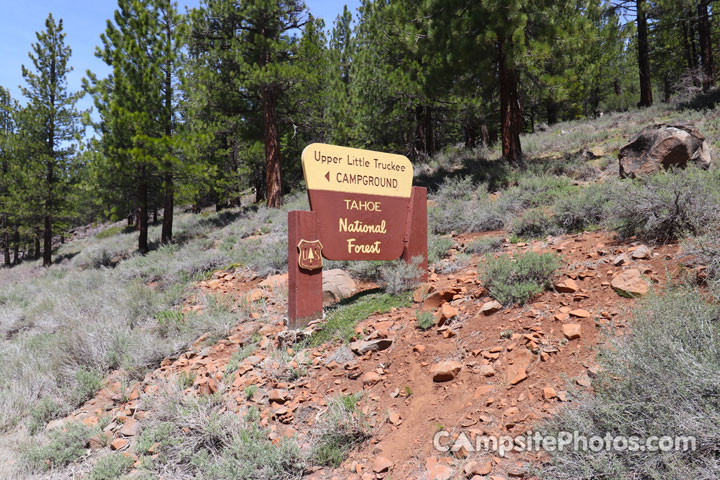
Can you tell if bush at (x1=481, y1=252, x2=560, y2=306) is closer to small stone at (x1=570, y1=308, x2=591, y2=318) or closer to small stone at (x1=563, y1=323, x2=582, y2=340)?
small stone at (x1=570, y1=308, x2=591, y2=318)

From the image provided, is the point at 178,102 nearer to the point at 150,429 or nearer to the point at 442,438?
the point at 150,429

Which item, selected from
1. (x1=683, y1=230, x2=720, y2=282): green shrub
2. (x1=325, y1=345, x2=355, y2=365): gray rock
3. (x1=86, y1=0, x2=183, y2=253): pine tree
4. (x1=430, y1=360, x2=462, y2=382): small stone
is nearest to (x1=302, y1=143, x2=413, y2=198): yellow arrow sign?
(x1=325, y1=345, x2=355, y2=365): gray rock

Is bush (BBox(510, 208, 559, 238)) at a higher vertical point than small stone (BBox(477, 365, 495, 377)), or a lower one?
A: higher

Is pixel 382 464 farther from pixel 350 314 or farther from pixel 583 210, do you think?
pixel 583 210

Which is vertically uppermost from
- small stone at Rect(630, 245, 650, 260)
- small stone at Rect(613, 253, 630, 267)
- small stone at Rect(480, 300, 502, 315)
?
small stone at Rect(630, 245, 650, 260)

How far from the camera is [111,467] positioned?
302 centimetres

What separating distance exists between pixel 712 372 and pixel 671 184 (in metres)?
3.32

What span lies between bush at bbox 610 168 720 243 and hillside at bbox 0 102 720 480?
0.07 ft

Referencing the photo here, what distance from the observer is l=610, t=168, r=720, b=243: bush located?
4.06 m

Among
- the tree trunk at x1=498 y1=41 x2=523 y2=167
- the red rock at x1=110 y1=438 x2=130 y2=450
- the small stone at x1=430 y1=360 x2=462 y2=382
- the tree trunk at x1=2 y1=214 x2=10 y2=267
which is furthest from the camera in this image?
the tree trunk at x1=2 y1=214 x2=10 y2=267

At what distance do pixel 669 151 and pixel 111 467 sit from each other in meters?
8.97

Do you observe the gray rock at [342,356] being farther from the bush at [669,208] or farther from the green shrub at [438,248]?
the bush at [669,208]

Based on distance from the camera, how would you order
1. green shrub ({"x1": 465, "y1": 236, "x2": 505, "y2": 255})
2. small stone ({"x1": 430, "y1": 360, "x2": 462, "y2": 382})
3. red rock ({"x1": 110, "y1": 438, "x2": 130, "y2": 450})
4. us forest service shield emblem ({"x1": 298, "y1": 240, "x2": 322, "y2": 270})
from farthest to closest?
green shrub ({"x1": 465, "y1": 236, "x2": 505, "y2": 255}) < us forest service shield emblem ({"x1": 298, "y1": 240, "x2": 322, "y2": 270}) < red rock ({"x1": 110, "y1": 438, "x2": 130, "y2": 450}) < small stone ({"x1": 430, "y1": 360, "x2": 462, "y2": 382})

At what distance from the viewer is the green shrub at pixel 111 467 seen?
2957mm
